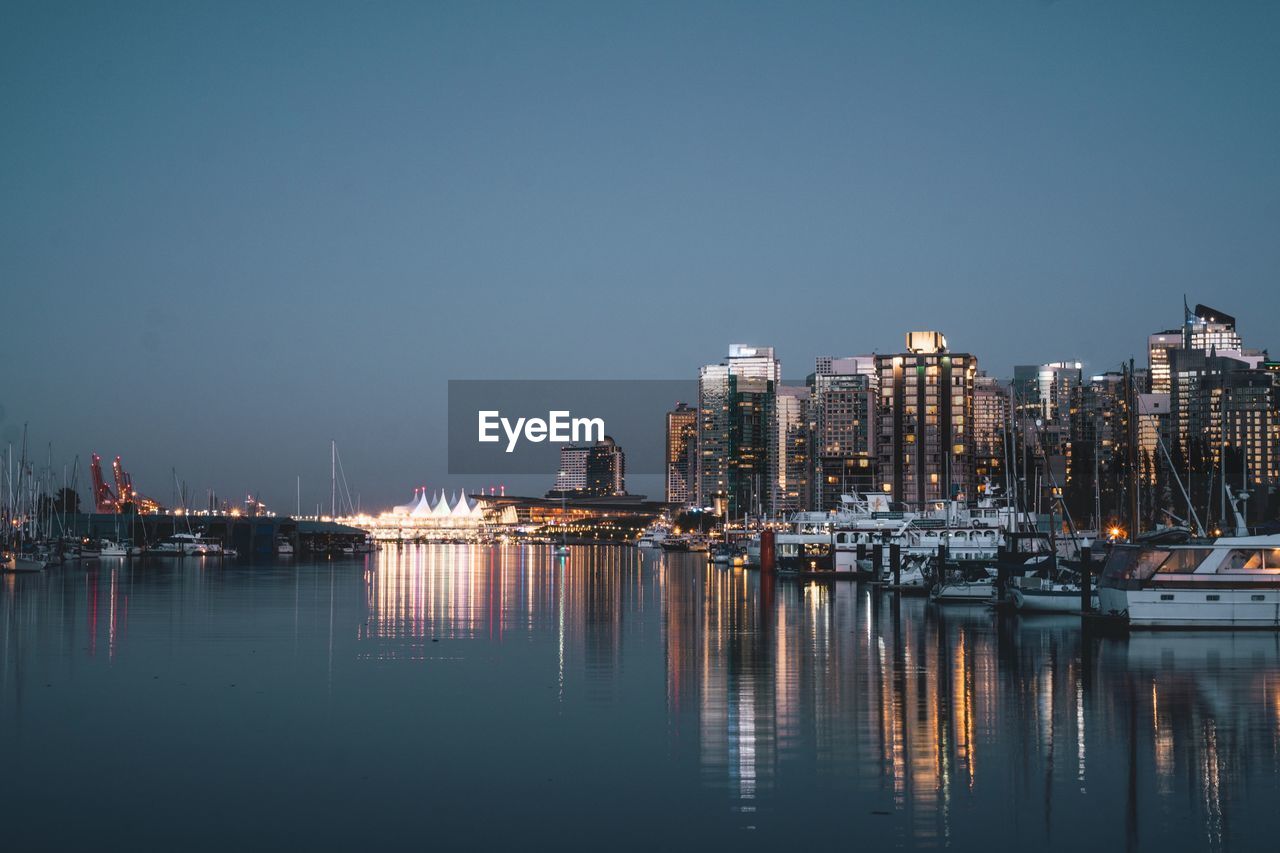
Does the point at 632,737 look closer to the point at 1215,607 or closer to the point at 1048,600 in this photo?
the point at 1215,607

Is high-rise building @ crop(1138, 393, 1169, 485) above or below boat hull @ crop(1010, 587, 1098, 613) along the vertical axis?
above

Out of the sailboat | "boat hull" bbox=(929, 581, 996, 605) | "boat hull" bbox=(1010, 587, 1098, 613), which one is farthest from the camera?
the sailboat

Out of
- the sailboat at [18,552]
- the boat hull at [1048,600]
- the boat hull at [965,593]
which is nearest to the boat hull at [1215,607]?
the boat hull at [1048,600]

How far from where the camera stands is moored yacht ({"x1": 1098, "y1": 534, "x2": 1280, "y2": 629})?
120 ft

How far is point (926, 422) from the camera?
587 ft

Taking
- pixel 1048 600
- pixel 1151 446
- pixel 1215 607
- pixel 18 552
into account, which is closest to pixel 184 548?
pixel 18 552

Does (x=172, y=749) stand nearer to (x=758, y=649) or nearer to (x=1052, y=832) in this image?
(x=1052, y=832)

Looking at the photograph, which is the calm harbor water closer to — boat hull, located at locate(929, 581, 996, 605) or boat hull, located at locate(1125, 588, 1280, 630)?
boat hull, located at locate(1125, 588, 1280, 630)

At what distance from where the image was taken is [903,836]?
48.6ft

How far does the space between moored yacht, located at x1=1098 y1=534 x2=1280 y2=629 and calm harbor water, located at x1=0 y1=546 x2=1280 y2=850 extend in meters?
1.09

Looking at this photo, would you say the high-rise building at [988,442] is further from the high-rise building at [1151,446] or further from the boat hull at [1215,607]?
the boat hull at [1215,607]

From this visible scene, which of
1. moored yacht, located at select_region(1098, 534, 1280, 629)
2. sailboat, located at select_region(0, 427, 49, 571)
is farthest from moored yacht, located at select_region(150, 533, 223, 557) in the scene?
moored yacht, located at select_region(1098, 534, 1280, 629)

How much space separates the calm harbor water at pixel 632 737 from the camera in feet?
50.4

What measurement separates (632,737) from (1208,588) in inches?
880
